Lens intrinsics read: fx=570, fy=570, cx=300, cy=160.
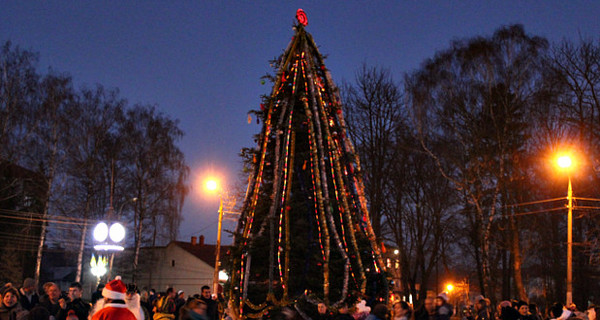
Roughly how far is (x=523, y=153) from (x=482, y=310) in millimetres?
17651

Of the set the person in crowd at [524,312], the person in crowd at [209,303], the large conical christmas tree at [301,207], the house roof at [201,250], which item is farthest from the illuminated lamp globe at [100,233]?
the house roof at [201,250]

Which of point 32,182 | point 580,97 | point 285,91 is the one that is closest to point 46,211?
point 32,182

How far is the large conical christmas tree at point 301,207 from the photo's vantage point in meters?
11.8

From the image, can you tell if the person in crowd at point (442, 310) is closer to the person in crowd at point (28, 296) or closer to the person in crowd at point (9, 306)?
the person in crowd at point (9, 306)

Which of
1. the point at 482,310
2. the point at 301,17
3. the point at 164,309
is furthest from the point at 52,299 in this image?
the point at 301,17

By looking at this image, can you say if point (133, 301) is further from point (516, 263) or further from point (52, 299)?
point (516, 263)

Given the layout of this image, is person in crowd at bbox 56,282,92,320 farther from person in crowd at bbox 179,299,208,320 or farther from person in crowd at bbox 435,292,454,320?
person in crowd at bbox 435,292,454,320

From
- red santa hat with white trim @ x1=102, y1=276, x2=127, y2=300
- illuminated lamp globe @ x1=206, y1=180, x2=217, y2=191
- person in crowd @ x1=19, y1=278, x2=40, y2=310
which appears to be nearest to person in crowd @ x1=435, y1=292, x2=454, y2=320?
red santa hat with white trim @ x1=102, y1=276, x2=127, y2=300

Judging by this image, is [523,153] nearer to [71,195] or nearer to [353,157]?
[353,157]

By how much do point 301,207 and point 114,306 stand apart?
6.56 meters

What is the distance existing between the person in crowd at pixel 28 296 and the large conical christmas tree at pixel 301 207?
3.85 metres

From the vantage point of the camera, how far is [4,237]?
32.7 m

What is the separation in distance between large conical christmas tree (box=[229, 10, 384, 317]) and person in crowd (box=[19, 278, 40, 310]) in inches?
151

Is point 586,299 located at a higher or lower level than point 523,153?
lower
